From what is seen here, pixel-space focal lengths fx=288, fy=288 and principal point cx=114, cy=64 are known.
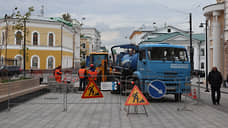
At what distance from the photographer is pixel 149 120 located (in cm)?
950

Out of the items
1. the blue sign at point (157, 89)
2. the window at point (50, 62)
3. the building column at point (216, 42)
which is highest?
the building column at point (216, 42)

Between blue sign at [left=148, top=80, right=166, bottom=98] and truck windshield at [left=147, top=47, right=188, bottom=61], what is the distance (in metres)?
3.54

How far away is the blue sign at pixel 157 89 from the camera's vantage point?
11.9 metres

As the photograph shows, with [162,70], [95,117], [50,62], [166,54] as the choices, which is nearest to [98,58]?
→ [166,54]

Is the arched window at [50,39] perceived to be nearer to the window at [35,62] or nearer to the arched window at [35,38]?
the arched window at [35,38]

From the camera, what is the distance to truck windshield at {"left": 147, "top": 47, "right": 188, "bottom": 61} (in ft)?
50.3

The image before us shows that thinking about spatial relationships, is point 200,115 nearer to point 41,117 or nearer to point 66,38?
point 41,117

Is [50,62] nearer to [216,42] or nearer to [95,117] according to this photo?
[216,42]

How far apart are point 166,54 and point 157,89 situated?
158 inches

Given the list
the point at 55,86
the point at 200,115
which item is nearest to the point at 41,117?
the point at 200,115

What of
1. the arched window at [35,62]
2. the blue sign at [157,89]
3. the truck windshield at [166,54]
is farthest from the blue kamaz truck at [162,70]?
the arched window at [35,62]

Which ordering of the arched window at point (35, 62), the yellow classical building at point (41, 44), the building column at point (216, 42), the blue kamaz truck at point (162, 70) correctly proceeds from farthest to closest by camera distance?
1. the arched window at point (35, 62)
2. the yellow classical building at point (41, 44)
3. the building column at point (216, 42)
4. the blue kamaz truck at point (162, 70)

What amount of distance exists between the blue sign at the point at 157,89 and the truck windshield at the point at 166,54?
3543 mm

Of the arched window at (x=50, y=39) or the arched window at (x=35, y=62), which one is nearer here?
the arched window at (x=35, y=62)
